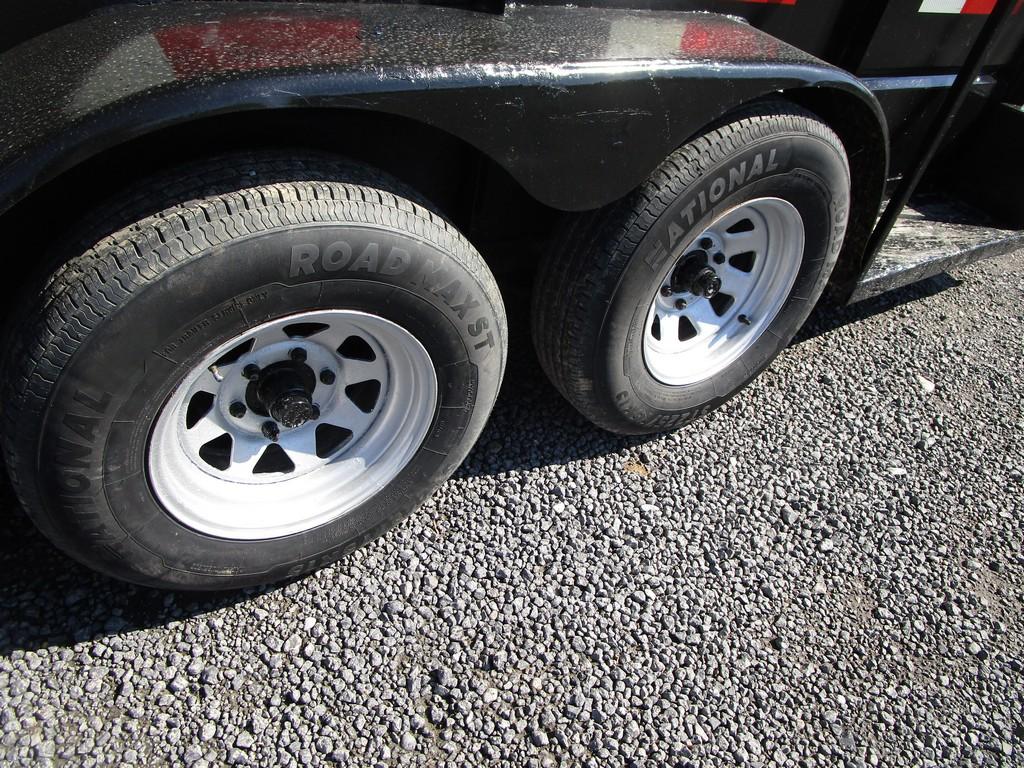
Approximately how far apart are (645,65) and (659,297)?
0.96 m

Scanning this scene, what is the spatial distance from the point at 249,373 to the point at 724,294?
1.67 metres

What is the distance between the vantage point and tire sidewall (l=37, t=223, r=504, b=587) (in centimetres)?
156

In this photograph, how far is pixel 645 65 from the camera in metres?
1.80

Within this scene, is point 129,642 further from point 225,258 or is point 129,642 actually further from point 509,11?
point 509,11

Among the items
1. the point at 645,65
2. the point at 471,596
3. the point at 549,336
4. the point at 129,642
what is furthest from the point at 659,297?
the point at 129,642

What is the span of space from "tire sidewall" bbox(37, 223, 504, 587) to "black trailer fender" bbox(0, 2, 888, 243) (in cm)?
27

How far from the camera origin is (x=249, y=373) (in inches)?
77.5

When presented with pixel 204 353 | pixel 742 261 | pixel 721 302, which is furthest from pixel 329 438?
pixel 742 261

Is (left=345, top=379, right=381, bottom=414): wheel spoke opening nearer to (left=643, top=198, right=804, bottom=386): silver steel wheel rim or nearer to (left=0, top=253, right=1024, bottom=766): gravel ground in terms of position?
(left=0, top=253, right=1024, bottom=766): gravel ground

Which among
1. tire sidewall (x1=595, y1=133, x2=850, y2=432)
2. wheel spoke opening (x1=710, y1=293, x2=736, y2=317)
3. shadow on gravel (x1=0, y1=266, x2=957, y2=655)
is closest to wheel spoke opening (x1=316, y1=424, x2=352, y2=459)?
shadow on gravel (x1=0, y1=266, x2=957, y2=655)

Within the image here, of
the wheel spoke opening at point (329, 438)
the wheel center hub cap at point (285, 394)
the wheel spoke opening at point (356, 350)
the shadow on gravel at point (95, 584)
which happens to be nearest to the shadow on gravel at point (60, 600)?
the shadow on gravel at point (95, 584)

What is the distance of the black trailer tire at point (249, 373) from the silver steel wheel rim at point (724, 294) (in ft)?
2.59

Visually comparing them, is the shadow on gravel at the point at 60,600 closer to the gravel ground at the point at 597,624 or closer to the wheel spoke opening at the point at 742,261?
the gravel ground at the point at 597,624

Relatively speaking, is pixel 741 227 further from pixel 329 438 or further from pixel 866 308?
pixel 329 438
